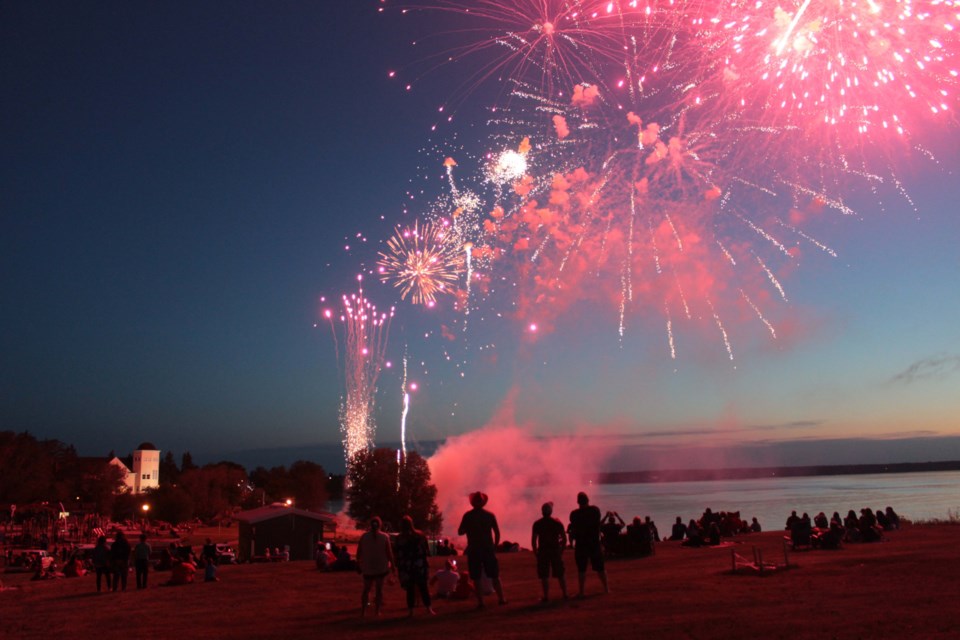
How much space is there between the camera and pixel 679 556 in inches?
724

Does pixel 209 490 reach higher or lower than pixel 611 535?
higher

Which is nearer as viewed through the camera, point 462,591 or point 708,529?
point 462,591

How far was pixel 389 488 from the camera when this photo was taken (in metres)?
58.3

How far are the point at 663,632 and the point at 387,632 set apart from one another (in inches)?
131

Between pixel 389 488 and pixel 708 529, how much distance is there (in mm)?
38838

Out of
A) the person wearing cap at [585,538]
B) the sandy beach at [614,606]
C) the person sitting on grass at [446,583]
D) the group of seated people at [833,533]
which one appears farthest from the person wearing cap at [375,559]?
the group of seated people at [833,533]

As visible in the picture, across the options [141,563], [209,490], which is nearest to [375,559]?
[141,563]

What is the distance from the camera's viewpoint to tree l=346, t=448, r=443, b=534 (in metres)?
58.2

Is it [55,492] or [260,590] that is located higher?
[55,492]

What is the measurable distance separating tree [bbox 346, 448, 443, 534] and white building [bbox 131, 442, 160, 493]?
2929 inches

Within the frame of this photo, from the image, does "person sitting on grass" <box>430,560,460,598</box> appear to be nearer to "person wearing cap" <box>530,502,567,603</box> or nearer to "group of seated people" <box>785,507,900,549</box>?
"person wearing cap" <box>530,502,567,603</box>

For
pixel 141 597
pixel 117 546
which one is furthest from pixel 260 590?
pixel 117 546

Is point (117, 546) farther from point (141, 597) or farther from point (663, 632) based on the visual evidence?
point (663, 632)

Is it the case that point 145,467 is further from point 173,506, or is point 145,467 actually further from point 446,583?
point 446,583
